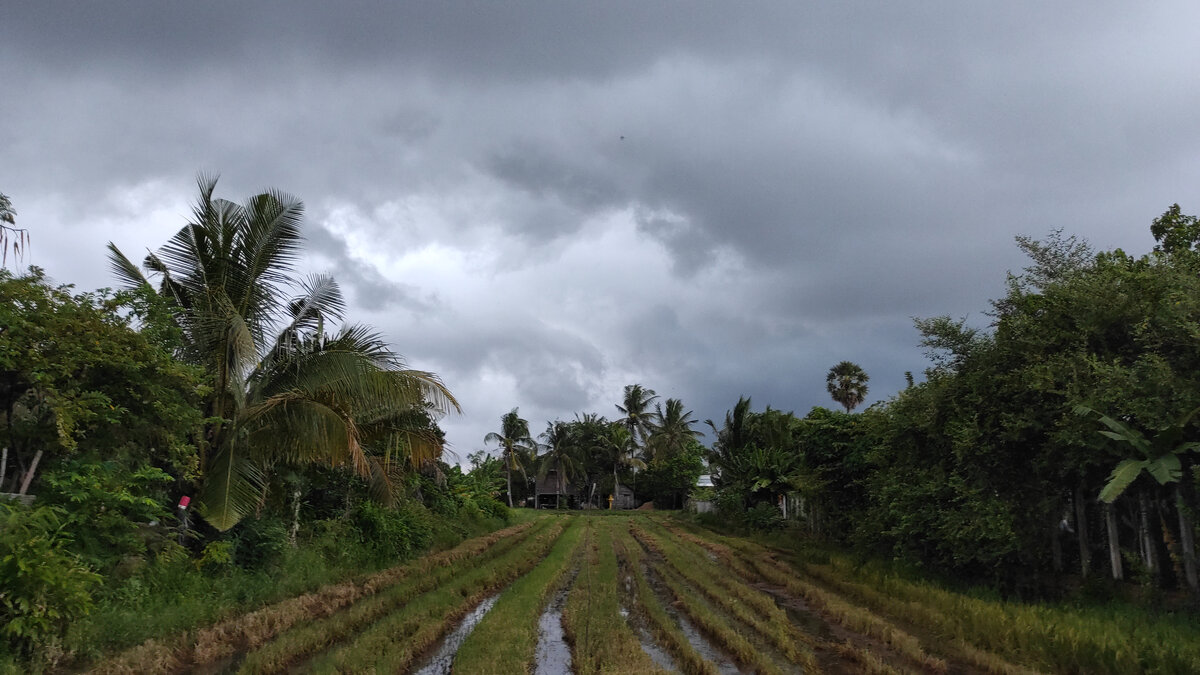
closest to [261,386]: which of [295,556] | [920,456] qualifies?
[295,556]

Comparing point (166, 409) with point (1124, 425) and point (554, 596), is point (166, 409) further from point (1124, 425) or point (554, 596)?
point (1124, 425)

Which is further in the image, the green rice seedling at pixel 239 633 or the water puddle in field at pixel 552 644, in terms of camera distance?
the water puddle in field at pixel 552 644

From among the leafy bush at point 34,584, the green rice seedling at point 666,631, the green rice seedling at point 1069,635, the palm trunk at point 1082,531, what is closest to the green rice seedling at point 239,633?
the leafy bush at point 34,584

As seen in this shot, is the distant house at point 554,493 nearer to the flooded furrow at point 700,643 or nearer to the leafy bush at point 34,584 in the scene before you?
the flooded furrow at point 700,643

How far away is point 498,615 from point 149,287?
24.5ft

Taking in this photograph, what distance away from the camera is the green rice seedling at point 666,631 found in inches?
331

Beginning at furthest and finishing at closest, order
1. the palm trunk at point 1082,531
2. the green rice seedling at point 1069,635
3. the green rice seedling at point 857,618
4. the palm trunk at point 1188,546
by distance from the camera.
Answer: the palm trunk at point 1082,531 → the palm trunk at point 1188,546 → the green rice seedling at point 857,618 → the green rice seedling at point 1069,635

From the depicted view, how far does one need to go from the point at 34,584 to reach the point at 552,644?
605cm

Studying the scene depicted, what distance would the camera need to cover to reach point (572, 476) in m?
66.2

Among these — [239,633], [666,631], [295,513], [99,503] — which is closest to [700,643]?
[666,631]

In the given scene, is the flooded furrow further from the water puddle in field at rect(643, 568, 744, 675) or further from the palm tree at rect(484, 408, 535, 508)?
the palm tree at rect(484, 408, 535, 508)

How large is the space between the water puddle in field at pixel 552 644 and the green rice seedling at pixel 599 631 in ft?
0.35

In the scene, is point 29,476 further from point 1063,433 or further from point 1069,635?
point 1063,433

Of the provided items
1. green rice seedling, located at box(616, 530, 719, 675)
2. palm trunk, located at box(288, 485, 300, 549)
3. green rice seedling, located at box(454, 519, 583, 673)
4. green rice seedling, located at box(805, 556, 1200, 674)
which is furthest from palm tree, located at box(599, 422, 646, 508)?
green rice seedling, located at box(805, 556, 1200, 674)
